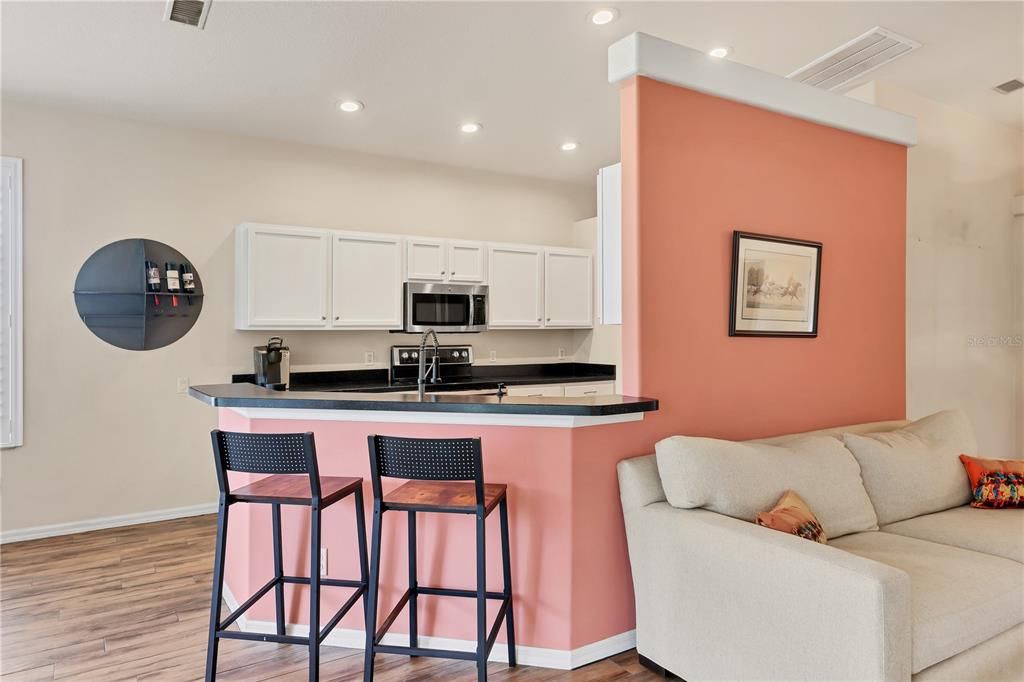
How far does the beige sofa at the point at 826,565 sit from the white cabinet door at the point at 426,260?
9.79 feet

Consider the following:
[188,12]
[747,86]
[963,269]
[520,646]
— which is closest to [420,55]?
[188,12]

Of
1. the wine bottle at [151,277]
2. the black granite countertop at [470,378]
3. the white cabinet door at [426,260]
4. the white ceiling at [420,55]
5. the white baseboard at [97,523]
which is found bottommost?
the white baseboard at [97,523]

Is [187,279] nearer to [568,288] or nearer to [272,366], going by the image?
[272,366]

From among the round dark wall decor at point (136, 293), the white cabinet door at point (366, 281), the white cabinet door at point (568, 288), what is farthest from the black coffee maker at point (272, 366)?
the white cabinet door at point (568, 288)

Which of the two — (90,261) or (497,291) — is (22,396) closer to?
(90,261)

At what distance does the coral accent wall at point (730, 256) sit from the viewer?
2.75m

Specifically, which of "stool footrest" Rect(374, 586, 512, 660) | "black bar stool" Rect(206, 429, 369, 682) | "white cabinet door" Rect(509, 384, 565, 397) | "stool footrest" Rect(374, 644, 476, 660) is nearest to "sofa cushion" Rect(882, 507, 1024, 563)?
"stool footrest" Rect(374, 586, 512, 660)

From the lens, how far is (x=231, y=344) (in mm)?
4613

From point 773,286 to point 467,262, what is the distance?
9.00ft

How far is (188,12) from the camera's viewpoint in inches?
114

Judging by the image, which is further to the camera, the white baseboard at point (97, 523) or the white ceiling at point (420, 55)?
the white baseboard at point (97, 523)

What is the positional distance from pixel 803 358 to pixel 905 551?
1.19 meters

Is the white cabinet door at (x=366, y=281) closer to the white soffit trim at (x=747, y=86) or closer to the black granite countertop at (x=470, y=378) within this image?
the black granite countertop at (x=470, y=378)

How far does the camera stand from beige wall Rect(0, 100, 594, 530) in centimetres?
403
